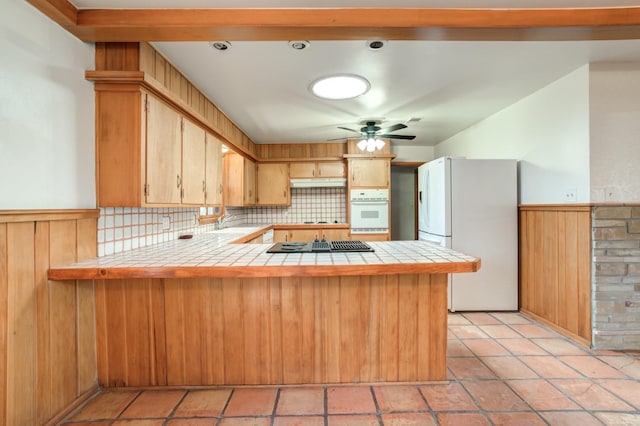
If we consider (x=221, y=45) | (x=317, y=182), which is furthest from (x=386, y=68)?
(x=317, y=182)

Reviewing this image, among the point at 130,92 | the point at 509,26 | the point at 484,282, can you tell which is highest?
the point at 509,26

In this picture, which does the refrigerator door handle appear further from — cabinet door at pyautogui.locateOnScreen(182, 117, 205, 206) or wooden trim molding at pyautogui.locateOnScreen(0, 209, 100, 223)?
wooden trim molding at pyautogui.locateOnScreen(0, 209, 100, 223)

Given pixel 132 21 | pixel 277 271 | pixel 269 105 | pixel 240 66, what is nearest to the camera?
pixel 277 271

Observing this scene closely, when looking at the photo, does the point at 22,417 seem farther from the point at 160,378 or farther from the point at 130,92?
the point at 130,92

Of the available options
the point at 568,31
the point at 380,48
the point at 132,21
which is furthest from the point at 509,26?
the point at 132,21

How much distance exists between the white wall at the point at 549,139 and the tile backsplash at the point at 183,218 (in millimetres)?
2730

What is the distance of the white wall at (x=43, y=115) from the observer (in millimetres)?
1399

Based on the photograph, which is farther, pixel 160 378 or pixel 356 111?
pixel 356 111

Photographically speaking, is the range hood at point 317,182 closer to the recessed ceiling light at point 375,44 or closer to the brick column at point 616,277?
the recessed ceiling light at point 375,44

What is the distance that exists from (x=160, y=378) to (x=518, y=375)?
2.41 m

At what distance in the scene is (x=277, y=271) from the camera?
159 cm

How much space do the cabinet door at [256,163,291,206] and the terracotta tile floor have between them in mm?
3557

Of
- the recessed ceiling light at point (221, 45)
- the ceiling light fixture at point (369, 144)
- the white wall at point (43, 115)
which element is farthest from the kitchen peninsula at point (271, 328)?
the ceiling light fixture at point (369, 144)

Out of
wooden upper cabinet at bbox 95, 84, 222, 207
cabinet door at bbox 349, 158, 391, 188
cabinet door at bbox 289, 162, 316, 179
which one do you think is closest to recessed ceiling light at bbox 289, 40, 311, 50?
wooden upper cabinet at bbox 95, 84, 222, 207
